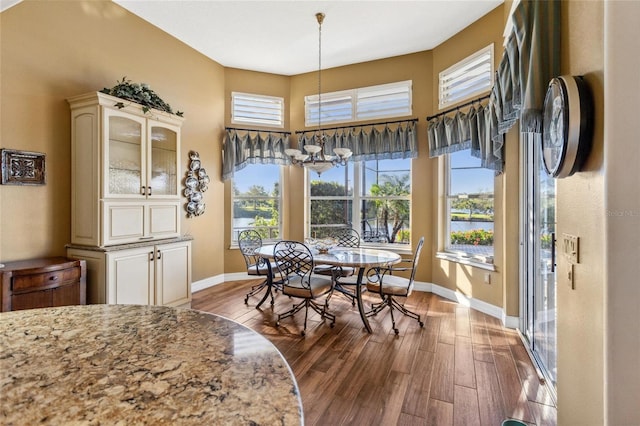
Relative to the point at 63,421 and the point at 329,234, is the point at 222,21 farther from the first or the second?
the point at 63,421

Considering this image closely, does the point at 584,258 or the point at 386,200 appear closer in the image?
the point at 584,258

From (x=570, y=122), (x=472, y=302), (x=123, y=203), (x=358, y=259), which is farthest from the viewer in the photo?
(x=472, y=302)

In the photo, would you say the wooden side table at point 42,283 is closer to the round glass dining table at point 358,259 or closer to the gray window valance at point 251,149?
the round glass dining table at point 358,259

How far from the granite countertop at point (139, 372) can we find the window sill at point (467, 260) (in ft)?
11.7

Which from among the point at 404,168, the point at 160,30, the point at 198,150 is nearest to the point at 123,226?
the point at 198,150

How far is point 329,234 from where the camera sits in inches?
211

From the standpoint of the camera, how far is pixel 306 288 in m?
3.28

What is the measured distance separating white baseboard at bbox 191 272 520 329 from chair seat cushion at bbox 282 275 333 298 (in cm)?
185

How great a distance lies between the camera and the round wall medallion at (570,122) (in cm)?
124

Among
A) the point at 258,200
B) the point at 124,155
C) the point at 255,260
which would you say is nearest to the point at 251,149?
the point at 258,200

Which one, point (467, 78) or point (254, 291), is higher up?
point (467, 78)

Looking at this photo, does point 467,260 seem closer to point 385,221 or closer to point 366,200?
point 385,221

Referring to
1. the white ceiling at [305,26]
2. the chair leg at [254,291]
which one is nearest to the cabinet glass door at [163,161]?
the white ceiling at [305,26]

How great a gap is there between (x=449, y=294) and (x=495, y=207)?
4.50 feet
